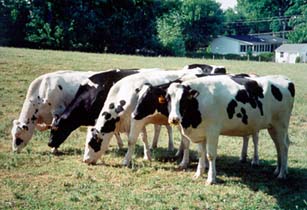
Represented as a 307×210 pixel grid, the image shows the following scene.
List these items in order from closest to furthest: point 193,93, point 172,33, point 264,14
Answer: point 193,93 < point 172,33 < point 264,14

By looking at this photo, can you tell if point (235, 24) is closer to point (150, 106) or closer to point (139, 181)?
point (150, 106)

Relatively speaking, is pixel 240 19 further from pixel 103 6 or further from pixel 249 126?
pixel 249 126

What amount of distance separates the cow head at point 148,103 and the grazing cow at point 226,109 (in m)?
0.85

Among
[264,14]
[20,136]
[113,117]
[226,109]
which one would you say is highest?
[264,14]

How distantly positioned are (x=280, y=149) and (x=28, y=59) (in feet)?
61.3

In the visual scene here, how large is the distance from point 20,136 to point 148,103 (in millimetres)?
3456

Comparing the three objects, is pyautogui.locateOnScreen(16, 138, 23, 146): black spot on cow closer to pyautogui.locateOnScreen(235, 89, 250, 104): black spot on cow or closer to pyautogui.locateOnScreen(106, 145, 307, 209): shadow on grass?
pyautogui.locateOnScreen(106, 145, 307, 209): shadow on grass

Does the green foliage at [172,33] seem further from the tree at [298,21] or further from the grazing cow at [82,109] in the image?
the grazing cow at [82,109]

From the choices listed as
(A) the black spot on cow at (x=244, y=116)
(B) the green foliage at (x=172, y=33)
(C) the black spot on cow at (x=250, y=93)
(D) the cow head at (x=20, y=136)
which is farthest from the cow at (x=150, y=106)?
(B) the green foliage at (x=172, y=33)

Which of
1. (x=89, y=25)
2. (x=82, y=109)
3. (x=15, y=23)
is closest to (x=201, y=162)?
(x=82, y=109)

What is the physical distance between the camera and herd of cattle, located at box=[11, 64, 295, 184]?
8898mm

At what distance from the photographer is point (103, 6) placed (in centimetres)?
4947

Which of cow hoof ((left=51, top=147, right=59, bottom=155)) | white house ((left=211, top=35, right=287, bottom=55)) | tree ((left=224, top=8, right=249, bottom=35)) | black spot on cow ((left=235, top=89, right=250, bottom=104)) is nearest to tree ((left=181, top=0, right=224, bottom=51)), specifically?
white house ((left=211, top=35, right=287, bottom=55))

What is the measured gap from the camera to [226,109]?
8930 millimetres
